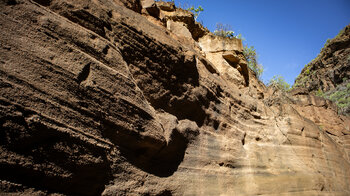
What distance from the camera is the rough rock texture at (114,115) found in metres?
2.36

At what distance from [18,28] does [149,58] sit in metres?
1.99

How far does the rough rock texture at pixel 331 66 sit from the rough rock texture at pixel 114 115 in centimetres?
2426

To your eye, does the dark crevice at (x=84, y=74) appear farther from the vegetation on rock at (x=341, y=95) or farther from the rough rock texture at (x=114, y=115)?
the vegetation on rock at (x=341, y=95)

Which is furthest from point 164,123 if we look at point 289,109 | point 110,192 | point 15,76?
point 289,109

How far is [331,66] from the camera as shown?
1057 inches

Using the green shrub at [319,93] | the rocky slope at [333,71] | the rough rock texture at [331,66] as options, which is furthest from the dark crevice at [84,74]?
the rough rock texture at [331,66]

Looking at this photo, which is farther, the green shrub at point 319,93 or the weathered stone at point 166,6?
the green shrub at point 319,93

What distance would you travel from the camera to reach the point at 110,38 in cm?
347

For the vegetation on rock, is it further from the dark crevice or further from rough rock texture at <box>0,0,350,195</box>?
the dark crevice

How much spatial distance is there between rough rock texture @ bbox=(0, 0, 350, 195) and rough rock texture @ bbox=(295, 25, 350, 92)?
24.3 m

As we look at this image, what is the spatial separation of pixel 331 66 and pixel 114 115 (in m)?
31.6

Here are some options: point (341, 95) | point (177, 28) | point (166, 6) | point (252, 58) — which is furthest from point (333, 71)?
point (177, 28)

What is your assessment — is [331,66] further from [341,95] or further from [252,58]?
[252,58]

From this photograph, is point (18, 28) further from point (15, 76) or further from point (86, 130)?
point (86, 130)
